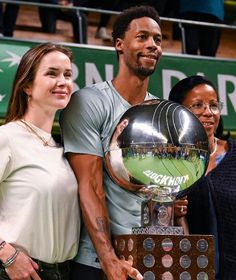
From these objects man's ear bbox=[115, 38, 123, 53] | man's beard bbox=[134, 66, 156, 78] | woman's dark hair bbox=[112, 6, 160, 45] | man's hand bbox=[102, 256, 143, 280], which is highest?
woman's dark hair bbox=[112, 6, 160, 45]

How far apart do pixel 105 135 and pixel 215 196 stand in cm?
43

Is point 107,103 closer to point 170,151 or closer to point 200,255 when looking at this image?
point 170,151

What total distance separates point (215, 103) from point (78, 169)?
1.91 feet

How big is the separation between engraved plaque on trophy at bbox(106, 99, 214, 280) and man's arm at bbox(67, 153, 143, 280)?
0.04m

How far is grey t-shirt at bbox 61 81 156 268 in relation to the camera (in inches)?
79.9

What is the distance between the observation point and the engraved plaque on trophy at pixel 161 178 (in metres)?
1.78

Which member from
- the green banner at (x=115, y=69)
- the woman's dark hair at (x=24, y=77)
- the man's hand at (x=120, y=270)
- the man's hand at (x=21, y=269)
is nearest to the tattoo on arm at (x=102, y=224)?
the man's hand at (x=120, y=270)

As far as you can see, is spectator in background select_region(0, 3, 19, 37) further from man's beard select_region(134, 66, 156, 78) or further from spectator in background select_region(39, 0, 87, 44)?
man's beard select_region(134, 66, 156, 78)

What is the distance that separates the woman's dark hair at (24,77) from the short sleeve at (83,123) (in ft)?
0.44

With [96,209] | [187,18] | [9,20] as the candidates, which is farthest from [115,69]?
[96,209]

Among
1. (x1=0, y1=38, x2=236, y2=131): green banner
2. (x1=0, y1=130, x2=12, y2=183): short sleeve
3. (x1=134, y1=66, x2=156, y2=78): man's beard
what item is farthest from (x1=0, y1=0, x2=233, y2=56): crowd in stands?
(x1=0, y1=130, x2=12, y2=183): short sleeve

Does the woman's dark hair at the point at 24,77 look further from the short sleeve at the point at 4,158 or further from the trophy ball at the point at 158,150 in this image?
the trophy ball at the point at 158,150

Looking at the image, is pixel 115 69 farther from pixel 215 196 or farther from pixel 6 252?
pixel 6 252

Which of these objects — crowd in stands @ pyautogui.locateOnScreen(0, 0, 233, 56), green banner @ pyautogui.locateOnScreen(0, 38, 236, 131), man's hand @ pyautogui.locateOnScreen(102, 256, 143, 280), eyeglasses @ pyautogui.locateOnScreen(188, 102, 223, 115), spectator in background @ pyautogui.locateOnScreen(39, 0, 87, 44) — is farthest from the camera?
spectator in background @ pyautogui.locateOnScreen(39, 0, 87, 44)
